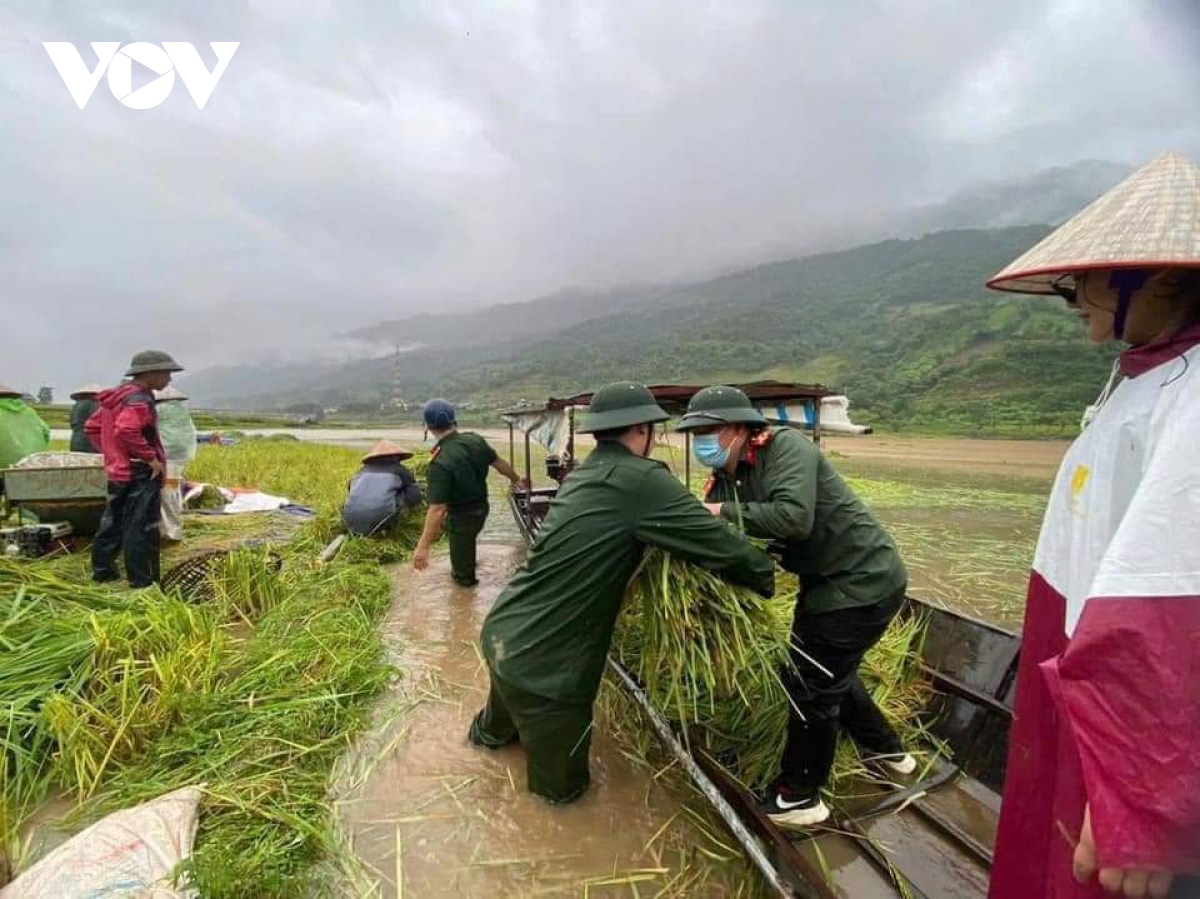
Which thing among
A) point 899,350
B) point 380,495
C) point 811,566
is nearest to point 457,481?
point 380,495

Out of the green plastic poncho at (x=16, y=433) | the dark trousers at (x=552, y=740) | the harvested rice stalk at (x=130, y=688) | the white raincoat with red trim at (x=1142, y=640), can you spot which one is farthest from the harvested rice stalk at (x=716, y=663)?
the green plastic poncho at (x=16, y=433)

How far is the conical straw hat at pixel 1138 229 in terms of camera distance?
1087 mm

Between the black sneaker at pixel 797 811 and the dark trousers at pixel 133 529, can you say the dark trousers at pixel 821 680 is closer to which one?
the black sneaker at pixel 797 811

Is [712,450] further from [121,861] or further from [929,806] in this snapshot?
[121,861]

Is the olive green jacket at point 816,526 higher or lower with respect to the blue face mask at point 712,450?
lower

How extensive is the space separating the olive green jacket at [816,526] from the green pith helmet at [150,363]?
4.80 m

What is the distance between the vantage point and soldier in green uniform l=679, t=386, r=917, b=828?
2.43 meters

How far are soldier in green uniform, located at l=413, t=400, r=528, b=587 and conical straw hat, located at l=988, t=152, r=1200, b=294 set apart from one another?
180 inches

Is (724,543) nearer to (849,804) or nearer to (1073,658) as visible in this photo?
(1073,658)

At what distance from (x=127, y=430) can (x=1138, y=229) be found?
19.4 ft

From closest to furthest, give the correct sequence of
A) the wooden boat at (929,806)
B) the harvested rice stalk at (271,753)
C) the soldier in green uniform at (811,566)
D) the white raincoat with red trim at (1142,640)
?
the white raincoat with red trim at (1142,640), the harvested rice stalk at (271,753), the wooden boat at (929,806), the soldier in green uniform at (811,566)

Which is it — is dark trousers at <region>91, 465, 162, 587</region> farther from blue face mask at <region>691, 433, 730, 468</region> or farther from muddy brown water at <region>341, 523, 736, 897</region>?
blue face mask at <region>691, 433, 730, 468</region>

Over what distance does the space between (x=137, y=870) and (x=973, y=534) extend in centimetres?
1217

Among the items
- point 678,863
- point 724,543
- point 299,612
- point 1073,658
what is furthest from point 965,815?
point 299,612
